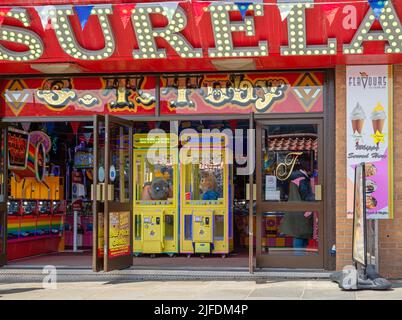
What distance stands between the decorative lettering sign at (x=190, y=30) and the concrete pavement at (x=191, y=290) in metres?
3.33

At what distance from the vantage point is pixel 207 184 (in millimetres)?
12859

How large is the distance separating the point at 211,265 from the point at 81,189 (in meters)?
4.40

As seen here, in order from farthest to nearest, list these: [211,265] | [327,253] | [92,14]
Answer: [211,265], [327,253], [92,14]

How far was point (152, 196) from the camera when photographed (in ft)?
42.5

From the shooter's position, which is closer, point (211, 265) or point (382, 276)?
point (382, 276)

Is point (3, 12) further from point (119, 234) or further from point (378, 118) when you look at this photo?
point (378, 118)

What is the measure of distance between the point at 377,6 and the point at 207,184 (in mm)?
5316

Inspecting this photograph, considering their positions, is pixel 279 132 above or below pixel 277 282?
above

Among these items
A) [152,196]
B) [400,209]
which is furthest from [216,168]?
[400,209]

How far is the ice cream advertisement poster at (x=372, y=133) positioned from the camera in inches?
380

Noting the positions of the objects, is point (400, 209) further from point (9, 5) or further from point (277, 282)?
point (9, 5)

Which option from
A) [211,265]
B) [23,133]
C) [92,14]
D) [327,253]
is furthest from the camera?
[23,133]

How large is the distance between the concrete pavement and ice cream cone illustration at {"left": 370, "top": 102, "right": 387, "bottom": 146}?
2153mm

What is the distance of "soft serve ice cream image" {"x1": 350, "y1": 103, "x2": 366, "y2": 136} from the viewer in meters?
9.75
